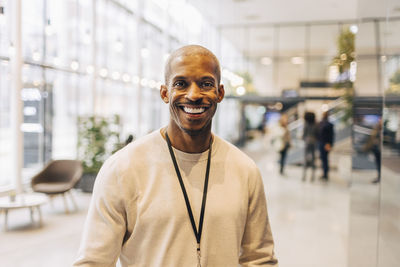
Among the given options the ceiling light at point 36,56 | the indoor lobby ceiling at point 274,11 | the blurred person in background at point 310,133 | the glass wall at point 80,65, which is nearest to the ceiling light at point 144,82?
the glass wall at point 80,65

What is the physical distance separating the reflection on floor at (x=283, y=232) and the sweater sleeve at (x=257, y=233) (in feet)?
10.6

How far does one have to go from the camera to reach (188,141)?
129 centimetres

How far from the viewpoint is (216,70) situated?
1275mm

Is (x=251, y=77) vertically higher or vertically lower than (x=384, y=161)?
higher

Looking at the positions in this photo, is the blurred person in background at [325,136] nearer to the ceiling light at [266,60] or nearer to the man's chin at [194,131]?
the ceiling light at [266,60]

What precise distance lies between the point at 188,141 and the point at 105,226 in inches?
15.6

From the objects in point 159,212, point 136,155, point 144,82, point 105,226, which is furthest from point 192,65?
point 144,82

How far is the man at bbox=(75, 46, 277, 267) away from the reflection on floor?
3.34 meters

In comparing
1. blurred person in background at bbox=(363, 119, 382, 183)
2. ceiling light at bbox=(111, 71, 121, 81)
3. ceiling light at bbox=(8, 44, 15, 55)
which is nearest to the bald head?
blurred person in background at bbox=(363, 119, 382, 183)

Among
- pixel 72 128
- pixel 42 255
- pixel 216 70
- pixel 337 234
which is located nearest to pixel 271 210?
pixel 337 234

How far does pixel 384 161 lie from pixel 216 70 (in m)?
1.90

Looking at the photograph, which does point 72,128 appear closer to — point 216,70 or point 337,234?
point 337,234

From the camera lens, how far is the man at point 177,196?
4.02ft

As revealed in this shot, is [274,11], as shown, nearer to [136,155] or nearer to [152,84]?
[152,84]
